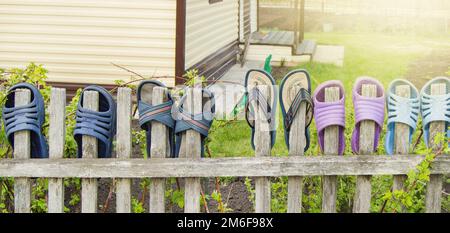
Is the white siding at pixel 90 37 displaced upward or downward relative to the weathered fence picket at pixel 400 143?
upward

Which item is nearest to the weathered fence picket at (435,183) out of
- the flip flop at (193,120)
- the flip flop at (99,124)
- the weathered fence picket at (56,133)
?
the flip flop at (193,120)

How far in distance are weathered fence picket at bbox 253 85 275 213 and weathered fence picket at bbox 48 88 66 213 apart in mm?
1240

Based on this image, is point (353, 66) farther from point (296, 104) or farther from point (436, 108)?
point (296, 104)

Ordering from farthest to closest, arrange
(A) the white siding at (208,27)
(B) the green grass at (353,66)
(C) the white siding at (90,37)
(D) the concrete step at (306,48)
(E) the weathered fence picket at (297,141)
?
1. (D) the concrete step at (306,48)
2. (A) the white siding at (208,27)
3. (C) the white siding at (90,37)
4. (B) the green grass at (353,66)
5. (E) the weathered fence picket at (297,141)

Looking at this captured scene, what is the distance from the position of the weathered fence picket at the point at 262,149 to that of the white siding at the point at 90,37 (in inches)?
262

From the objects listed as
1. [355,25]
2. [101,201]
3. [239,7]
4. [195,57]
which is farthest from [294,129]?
[355,25]

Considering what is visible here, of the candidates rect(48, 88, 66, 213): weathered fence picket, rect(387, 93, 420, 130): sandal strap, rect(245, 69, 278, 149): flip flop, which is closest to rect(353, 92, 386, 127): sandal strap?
Answer: rect(387, 93, 420, 130): sandal strap

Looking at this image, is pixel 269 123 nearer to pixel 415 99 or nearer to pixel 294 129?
pixel 294 129

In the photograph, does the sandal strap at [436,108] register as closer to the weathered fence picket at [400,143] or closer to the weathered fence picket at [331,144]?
the weathered fence picket at [400,143]

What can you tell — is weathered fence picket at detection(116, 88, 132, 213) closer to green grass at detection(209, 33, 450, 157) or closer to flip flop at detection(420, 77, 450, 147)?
green grass at detection(209, 33, 450, 157)

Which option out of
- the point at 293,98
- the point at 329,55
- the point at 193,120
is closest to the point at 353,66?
the point at 329,55

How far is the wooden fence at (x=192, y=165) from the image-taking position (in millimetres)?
4980

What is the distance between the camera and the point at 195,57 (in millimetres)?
12805

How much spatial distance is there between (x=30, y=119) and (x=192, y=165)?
110 cm
